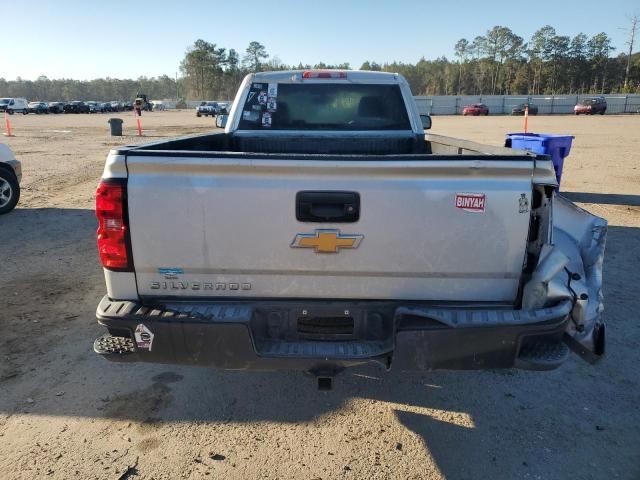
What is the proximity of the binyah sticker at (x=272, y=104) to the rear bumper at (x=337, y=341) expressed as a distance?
9.50 feet

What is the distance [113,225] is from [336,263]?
1161 millimetres

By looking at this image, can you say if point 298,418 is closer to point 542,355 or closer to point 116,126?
point 542,355

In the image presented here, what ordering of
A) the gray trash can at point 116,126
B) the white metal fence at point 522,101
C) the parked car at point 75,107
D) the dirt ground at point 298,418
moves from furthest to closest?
the parked car at point 75,107, the white metal fence at point 522,101, the gray trash can at point 116,126, the dirt ground at point 298,418

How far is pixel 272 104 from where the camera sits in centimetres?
489

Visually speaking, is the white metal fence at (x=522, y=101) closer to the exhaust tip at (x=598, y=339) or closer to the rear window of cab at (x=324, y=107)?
the rear window of cab at (x=324, y=107)

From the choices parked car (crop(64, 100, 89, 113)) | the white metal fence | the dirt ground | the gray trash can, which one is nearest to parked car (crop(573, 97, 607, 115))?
the white metal fence

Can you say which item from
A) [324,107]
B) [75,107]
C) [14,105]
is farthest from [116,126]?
[75,107]

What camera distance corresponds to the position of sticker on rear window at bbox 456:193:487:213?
92.7 inches

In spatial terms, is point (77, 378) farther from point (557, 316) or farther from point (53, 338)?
point (557, 316)

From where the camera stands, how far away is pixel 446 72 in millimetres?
118250

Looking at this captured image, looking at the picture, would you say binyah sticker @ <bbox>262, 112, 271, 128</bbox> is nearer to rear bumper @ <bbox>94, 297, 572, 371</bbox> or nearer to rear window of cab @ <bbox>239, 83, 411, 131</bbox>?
rear window of cab @ <bbox>239, 83, 411, 131</bbox>

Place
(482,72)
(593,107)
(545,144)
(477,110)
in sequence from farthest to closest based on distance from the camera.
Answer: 1. (482,72)
2. (477,110)
3. (593,107)
4. (545,144)

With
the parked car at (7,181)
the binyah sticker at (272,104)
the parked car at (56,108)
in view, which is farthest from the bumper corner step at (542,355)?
the parked car at (56,108)

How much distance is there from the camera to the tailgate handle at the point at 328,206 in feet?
7.77
